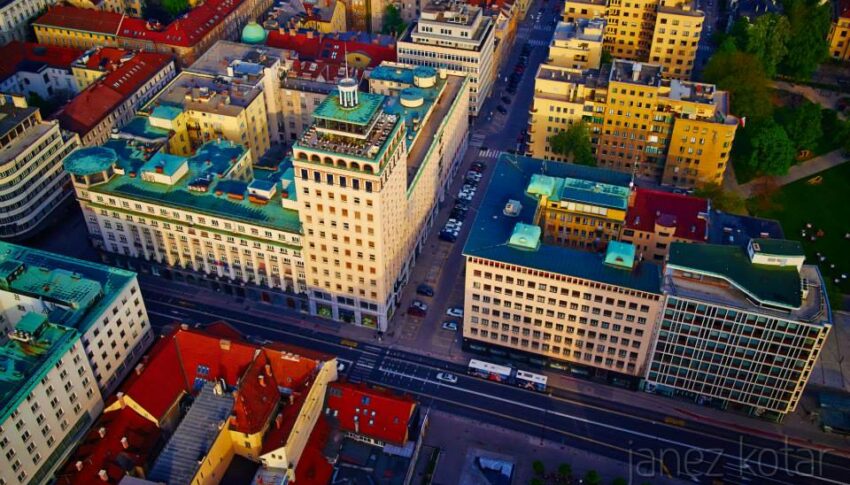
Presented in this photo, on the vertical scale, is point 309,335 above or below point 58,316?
below

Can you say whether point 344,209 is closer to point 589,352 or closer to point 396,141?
point 396,141

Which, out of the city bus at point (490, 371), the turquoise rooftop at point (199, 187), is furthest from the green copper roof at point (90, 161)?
the city bus at point (490, 371)

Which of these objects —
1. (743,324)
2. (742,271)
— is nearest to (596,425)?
(743,324)

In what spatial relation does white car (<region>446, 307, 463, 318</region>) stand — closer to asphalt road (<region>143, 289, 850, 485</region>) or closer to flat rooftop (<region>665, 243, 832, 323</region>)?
asphalt road (<region>143, 289, 850, 485</region>)

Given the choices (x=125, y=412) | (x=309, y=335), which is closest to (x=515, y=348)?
(x=309, y=335)

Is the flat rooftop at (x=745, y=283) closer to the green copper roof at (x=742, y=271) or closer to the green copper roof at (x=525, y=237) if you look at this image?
the green copper roof at (x=742, y=271)

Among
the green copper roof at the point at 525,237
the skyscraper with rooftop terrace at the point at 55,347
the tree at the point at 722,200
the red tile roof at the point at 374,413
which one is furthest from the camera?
the tree at the point at 722,200
